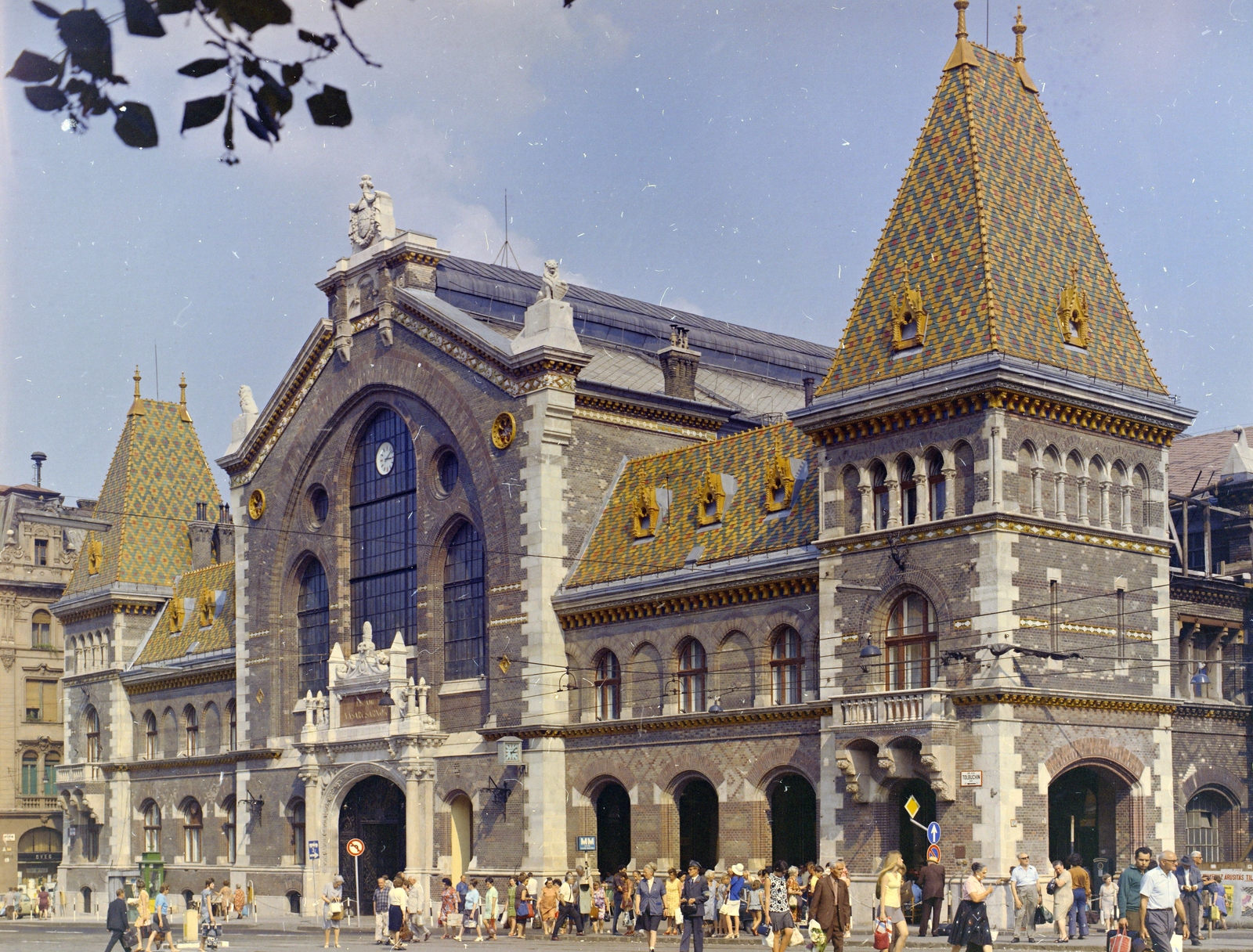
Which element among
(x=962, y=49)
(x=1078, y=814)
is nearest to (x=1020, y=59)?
(x=962, y=49)

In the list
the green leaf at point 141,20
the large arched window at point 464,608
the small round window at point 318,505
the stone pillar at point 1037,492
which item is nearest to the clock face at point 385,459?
the small round window at point 318,505

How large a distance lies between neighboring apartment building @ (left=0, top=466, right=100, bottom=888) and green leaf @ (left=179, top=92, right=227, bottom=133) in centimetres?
8861

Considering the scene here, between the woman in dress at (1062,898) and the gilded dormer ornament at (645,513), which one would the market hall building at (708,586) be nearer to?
the gilded dormer ornament at (645,513)

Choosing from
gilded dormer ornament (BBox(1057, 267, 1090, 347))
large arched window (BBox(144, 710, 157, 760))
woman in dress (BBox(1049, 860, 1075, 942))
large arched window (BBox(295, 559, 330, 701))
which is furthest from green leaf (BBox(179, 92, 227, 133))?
large arched window (BBox(144, 710, 157, 760))

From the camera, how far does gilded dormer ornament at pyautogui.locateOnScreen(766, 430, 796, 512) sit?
4700cm

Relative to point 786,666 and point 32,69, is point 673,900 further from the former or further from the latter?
point 32,69

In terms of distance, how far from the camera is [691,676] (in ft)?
159

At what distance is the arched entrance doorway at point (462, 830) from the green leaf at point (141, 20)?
159 ft

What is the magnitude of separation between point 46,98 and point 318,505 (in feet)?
183

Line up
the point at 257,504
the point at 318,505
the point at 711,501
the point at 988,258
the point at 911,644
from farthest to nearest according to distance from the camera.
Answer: the point at 257,504 → the point at 318,505 → the point at 711,501 → the point at 911,644 → the point at 988,258

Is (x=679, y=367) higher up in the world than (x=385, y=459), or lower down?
higher up

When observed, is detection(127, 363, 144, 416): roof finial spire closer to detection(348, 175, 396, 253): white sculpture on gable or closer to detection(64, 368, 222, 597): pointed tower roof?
detection(64, 368, 222, 597): pointed tower roof

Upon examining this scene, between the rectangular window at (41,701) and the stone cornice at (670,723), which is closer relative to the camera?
the stone cornice at (670,723)

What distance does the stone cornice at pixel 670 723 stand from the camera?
4416cm
